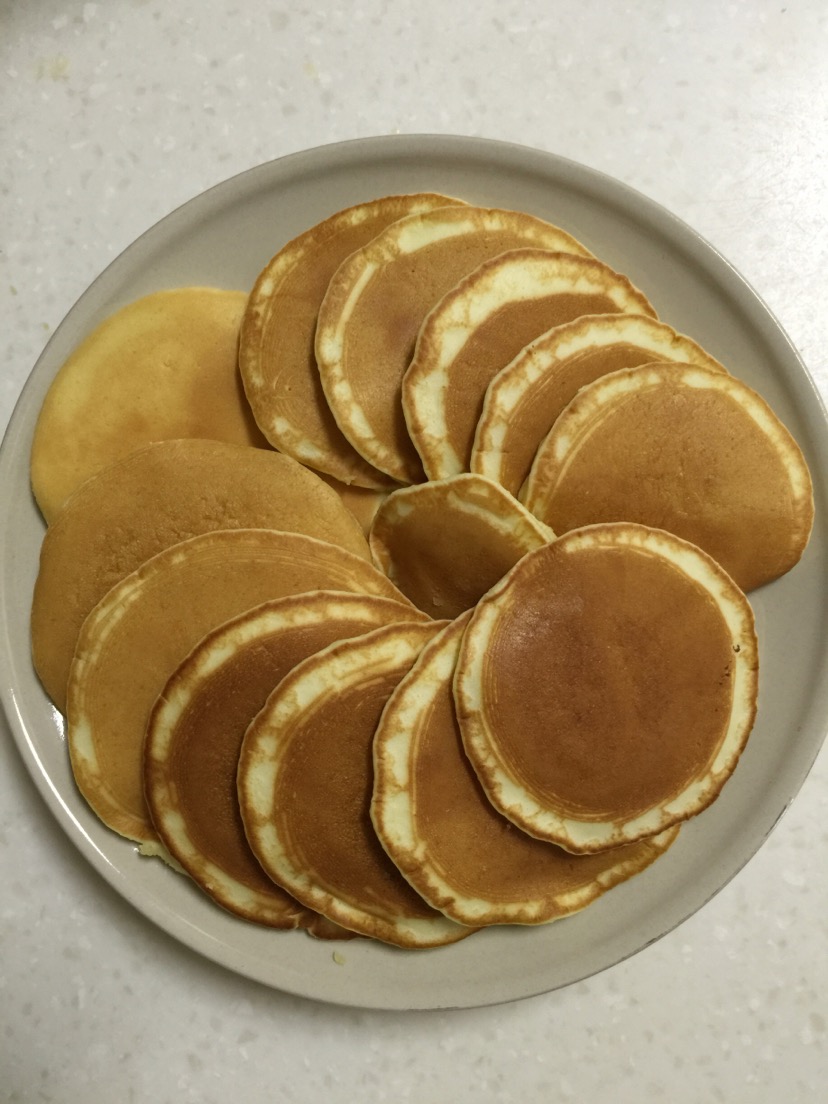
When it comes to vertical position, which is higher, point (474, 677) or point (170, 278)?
point (170, 278)

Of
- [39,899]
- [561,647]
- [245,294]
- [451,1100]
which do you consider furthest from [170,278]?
[451,1100]

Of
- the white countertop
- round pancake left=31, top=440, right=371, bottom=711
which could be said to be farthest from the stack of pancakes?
the white countertop

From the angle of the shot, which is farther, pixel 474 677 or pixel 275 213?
pixel 275 213

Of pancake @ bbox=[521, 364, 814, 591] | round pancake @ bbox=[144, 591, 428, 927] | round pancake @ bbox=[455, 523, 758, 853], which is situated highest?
pancake @ bbox=[521, 364, 814, 591]

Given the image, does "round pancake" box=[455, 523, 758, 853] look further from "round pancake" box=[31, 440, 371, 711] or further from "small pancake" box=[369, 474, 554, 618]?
"round pancake" box=[31, 440, 371, 711]

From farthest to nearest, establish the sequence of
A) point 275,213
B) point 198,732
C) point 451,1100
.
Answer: point 451,1100 → point 275,213 → point 198,732

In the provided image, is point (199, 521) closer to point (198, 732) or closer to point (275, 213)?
point (198, 732)

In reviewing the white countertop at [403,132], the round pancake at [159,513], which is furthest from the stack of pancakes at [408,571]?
the white countertop at [403,132]

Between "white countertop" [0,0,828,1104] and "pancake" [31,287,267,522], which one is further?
"white countertop" [0,0,828,1104]
